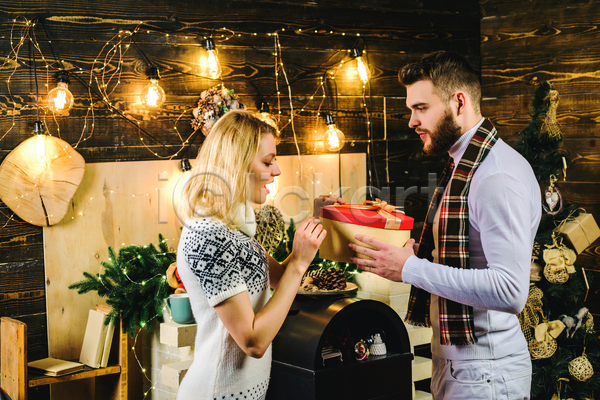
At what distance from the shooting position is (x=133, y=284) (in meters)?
2.81

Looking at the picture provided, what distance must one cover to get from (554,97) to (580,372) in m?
1.51

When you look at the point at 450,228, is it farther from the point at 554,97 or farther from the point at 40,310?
the point at 40,310

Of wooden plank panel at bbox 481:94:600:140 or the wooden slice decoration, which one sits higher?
wooden plank panel at bbox 481:94:600:140

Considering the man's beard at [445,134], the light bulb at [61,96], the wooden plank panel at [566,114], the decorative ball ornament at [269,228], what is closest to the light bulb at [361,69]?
the wooden plank panel at [566,114]

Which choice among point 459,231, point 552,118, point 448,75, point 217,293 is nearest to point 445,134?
point 448,75

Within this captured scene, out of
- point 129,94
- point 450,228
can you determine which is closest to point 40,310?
point 129,94

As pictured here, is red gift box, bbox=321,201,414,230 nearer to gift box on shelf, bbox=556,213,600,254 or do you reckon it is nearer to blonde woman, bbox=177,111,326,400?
blonde woman, bbox=177,111,326,400

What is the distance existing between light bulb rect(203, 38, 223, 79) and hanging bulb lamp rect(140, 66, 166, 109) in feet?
1.07

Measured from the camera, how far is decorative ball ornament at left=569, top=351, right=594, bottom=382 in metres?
3.12

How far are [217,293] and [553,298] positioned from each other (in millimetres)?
2404

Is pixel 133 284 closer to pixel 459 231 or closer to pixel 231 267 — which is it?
pixel 231 267

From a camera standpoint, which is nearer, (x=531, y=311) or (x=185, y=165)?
(x=531, y=311)

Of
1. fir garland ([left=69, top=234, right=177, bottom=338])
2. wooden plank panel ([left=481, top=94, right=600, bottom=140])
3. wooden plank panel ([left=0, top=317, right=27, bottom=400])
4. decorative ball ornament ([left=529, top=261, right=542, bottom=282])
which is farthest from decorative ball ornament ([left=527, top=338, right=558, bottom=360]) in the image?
wooden plank panel ([left=0, top=317, right=27, bottom=400])

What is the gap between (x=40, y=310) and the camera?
2.96m
